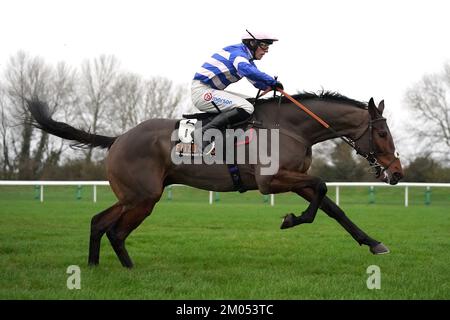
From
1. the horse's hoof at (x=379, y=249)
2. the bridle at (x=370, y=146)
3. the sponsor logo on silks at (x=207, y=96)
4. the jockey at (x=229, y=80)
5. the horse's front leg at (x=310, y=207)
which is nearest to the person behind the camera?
the horse's front leg at (x=310, y=207)

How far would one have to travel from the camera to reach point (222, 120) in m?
6.63

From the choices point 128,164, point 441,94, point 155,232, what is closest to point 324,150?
point 441,94

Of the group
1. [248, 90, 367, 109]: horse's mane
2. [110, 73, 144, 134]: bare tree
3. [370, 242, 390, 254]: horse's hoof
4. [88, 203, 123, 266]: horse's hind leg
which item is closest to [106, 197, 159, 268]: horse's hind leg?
[88, 203, 123, 266]: horse's hind leg

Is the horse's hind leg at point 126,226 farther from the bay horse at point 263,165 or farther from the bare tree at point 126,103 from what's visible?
the bare tree at point 126,103

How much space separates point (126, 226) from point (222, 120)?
5.61ft

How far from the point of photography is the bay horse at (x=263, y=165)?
6.54m

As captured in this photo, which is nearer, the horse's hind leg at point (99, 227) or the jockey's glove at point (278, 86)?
the jockey's glove at point (278, 86)

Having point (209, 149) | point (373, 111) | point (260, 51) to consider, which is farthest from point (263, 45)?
point (373, 111)

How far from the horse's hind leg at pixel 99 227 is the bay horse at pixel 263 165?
0.01m

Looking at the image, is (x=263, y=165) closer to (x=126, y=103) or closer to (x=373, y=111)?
(x=373, y=111)

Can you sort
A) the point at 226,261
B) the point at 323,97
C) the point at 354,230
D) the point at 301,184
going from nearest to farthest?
the point at 301,184 → the point at 354,230 → the point at 323,97 → the point at 226,261

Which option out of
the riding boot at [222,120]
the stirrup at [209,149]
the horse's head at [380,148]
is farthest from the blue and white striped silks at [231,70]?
the horse's head at [380,148]
